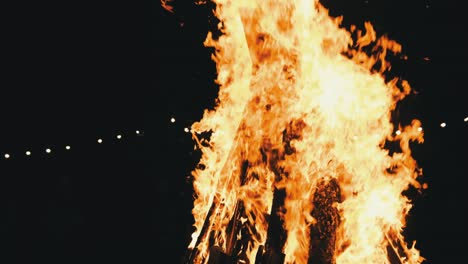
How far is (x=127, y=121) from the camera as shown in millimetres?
6914

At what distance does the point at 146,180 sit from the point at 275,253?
17.5 feet

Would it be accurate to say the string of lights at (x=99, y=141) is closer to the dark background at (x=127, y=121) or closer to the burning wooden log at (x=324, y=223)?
the dark background at (x=127, y=121)

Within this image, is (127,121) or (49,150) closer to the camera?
(49,150)

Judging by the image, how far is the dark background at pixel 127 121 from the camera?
554 cm

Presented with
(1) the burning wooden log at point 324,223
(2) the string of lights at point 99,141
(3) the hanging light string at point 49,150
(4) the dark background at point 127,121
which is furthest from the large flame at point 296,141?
(3) the hanging light string at point 49,150

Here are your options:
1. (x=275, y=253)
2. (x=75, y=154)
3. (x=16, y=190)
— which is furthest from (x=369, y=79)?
(x=16, y=190)

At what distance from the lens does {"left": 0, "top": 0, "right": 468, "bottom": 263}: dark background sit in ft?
18.2

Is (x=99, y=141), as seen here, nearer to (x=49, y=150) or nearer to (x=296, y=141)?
(x=49, y=150)

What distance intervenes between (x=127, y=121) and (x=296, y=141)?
5.11 m

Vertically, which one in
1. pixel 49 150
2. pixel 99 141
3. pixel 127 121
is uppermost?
pixel 127 121

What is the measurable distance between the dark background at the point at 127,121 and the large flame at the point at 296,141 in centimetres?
204

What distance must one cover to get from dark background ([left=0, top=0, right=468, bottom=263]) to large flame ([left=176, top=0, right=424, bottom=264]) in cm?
204

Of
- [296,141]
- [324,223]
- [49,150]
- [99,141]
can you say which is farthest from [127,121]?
[324,223]

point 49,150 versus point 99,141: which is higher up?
point 99,141
